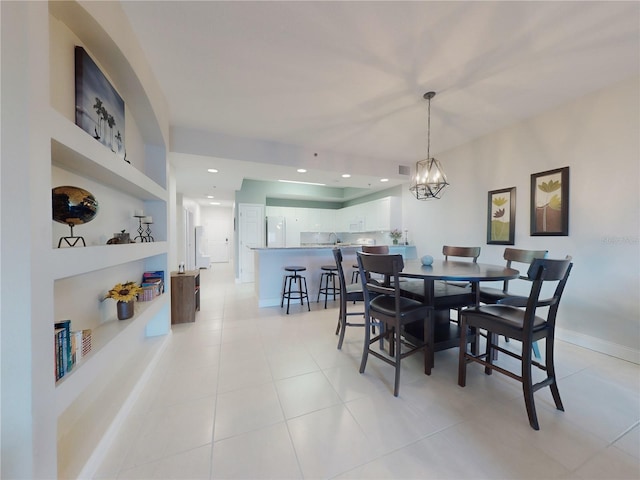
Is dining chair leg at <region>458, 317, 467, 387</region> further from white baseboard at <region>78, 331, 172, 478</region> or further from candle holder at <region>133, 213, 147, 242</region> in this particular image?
candle holder at <region>133, 213, 147, 242</region>

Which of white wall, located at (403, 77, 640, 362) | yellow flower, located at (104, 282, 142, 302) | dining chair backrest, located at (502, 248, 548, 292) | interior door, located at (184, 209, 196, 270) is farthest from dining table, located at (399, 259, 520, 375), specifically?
interior door, located at (184, 209, 196, 270)

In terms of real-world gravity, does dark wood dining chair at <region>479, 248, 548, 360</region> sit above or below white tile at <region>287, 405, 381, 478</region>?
above

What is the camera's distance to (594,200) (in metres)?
2.53

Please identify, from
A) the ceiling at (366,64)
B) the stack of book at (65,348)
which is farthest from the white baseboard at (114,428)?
the ceiling at (366,64)

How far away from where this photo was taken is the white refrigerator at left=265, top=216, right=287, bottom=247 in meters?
6.61

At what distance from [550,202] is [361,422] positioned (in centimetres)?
334

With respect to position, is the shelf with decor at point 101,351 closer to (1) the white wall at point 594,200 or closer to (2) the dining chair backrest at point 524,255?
(2) the dining chair backrest at point 524,255

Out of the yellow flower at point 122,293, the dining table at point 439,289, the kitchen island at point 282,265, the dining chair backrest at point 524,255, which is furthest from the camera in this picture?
the kitchen island at point 282,265

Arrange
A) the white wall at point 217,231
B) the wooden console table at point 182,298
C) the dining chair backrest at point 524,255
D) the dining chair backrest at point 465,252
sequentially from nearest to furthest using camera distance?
1. the dining chair backrest at point 524,255
2. the dining chair backrest at point 465,252
3. the wooden console table at point 182,298
4. the white wall at point 217,231

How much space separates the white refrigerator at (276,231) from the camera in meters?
6.61

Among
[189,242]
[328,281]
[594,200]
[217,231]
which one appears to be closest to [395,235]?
[328,281]

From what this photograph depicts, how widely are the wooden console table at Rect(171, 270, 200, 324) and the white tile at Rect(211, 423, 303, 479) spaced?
231cm

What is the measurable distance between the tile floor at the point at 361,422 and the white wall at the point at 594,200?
42cm

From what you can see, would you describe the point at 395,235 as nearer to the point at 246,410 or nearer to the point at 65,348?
the point at 246,410
